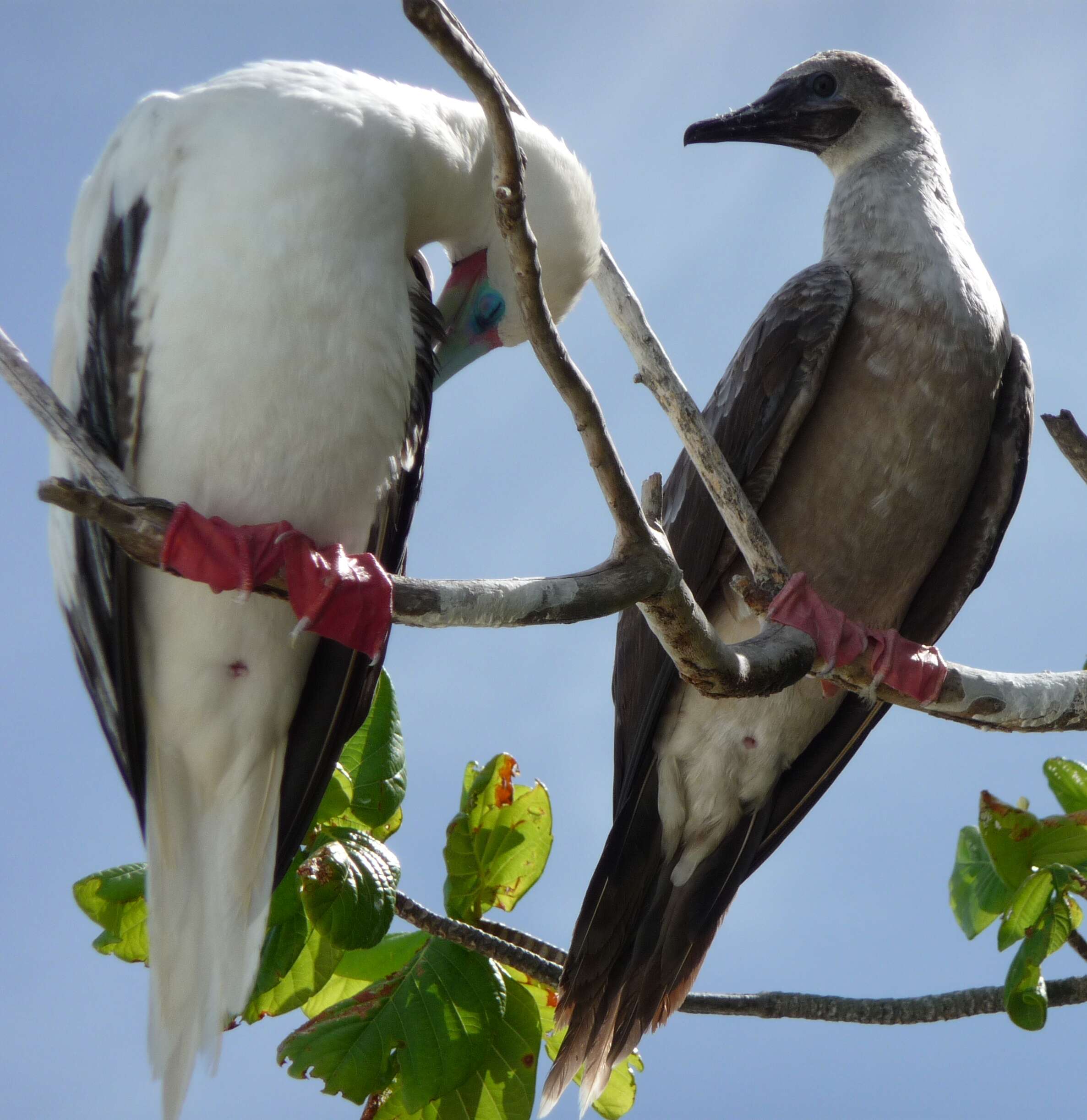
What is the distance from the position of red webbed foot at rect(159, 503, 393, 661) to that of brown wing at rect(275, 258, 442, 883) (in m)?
0.49

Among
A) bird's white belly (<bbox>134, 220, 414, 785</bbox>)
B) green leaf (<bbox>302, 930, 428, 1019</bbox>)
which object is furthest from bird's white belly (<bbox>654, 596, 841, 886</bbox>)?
bird's white belly (<bbox>134, 220, 414, 785</bbox>)

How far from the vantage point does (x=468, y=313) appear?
3613mm

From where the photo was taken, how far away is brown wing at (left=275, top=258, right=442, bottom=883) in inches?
131

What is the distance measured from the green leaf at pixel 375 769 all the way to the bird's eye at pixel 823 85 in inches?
107

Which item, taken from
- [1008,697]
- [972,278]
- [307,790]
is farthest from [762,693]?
[972,278]

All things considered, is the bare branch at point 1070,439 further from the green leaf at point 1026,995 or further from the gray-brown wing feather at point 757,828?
the green leaf at point 1026,995

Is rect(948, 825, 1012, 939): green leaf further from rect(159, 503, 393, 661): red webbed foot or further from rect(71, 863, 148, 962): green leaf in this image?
rect(71, 863, 148, 962): green leaf

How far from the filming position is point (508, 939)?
4207 mm

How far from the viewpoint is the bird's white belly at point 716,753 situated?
4172 mm

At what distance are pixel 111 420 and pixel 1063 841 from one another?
2927 millimetres

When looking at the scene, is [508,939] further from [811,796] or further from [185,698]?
[185,698]

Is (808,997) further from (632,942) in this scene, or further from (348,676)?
(348,676)

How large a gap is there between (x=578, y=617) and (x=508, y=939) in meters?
1.95

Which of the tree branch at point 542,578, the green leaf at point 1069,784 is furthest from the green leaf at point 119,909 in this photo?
the green leaf at point 1069,784
